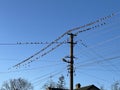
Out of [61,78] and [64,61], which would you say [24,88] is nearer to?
[61,78]

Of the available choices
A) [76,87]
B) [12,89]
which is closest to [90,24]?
[76,87]

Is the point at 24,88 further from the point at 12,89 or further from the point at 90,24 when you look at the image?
the point at 90,24

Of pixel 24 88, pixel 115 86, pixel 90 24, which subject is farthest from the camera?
pixel 24 88

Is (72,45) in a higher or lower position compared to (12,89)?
lower

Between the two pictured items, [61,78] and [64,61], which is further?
[61,78]

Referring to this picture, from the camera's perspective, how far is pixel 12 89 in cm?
9794

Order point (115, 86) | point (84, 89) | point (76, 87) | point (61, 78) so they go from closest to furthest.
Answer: point (84, 89) < point (76, 87) < point (115, 86) < point (61, 78)

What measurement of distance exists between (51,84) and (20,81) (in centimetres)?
945

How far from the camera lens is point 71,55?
35.1m

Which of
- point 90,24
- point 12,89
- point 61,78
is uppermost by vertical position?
Result: point 61,78

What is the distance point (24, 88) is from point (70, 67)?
6592cm

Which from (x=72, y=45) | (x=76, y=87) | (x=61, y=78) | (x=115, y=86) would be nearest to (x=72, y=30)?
(x=72, y=45)

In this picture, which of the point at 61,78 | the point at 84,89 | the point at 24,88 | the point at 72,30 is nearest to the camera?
the point at 72,30

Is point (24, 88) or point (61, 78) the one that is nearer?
point (24, 88)
